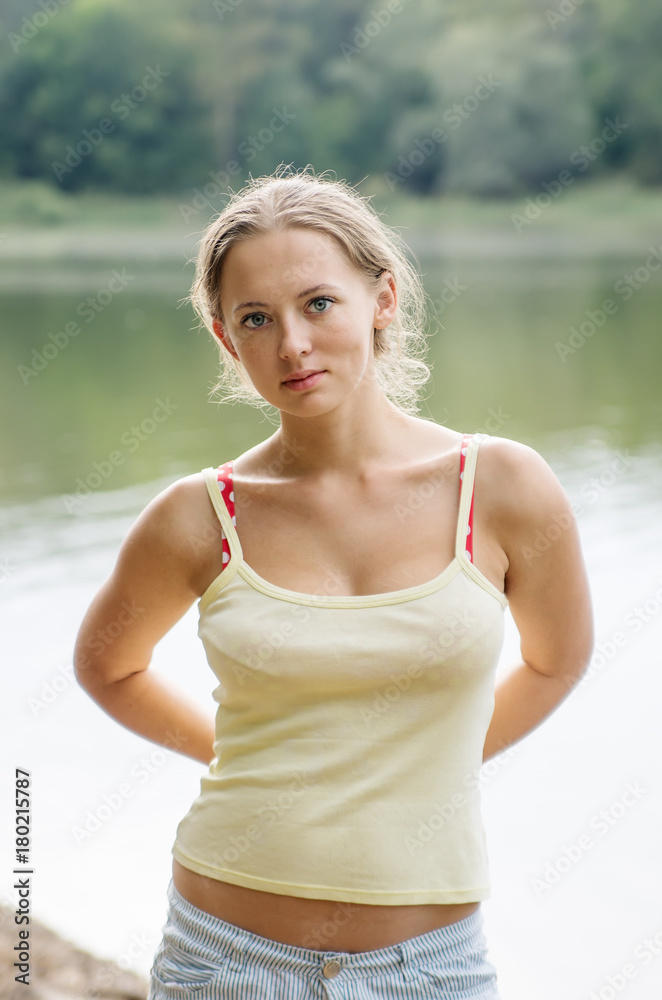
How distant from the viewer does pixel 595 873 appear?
2666 mm

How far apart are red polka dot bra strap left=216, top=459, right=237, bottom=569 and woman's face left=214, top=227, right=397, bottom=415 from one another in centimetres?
9

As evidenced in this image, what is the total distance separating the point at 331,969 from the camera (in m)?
0.99

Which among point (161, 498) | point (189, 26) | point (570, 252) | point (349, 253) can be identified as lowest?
point (161, 498)

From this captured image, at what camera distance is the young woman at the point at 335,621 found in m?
1.01

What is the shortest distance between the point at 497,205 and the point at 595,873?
2127 centimetres

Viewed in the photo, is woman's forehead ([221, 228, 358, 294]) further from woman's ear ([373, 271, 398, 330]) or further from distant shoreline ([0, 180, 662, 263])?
distant shoreline ([0, 180, 662, 263])

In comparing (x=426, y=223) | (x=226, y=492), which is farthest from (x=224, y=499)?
(x=426, y=223)

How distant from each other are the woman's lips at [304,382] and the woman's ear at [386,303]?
136 mm

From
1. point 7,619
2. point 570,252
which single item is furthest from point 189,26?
point 7,619

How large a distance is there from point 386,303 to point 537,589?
1.09 ft

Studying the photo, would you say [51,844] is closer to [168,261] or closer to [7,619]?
[7,619]

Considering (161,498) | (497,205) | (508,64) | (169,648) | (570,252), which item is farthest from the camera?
(508,64)

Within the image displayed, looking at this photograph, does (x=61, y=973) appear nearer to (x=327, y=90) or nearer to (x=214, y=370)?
(x=214, y=370)

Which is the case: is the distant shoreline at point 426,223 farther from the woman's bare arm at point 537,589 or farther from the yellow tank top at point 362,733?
the yellow tank top at point 362,733
